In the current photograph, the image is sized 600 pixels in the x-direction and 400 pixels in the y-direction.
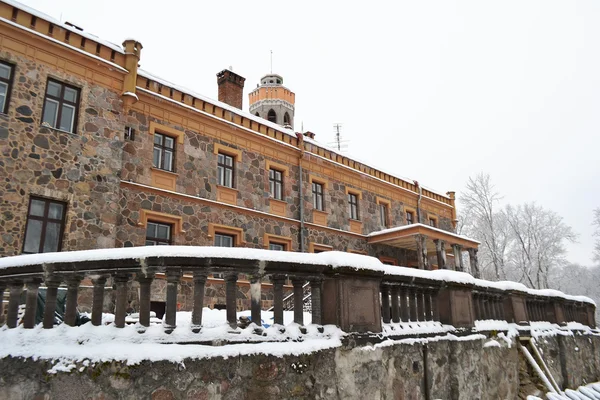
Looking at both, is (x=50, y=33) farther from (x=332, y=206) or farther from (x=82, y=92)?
(x=332, y=206)

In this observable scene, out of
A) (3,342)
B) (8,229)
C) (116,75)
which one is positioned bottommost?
(3,342)

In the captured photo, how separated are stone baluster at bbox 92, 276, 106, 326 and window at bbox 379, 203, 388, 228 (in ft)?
59.7

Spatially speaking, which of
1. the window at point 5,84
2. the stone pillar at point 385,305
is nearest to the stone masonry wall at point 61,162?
the window at point 5,84

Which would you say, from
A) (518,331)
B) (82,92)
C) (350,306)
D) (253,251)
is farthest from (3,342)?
(82,92)

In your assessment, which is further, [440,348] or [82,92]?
[82,92]

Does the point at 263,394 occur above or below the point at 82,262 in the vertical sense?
below

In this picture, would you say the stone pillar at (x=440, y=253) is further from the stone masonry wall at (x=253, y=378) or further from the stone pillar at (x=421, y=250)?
the stone masonry wall at (x=253, y=378)

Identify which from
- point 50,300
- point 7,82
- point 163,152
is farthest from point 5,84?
point 50,300

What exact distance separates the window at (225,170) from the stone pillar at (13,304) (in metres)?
10.6

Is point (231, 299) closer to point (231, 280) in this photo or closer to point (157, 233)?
point (231, 280)

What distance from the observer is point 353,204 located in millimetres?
20328

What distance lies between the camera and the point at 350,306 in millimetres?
4805

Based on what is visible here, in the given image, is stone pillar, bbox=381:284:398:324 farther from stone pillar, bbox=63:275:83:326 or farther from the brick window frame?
the brick window frame

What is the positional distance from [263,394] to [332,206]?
1518 centimetres
